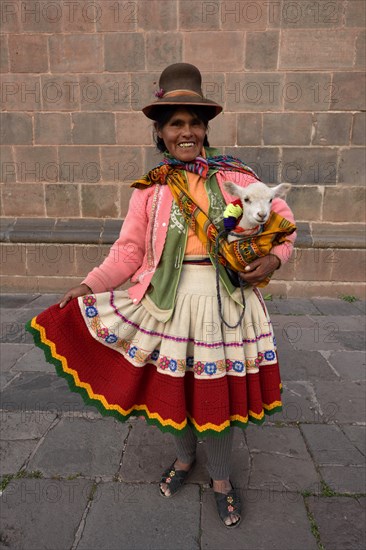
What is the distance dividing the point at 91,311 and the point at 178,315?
43cm

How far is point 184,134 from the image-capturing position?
5.86 ft

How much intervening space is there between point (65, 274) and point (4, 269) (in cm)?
91

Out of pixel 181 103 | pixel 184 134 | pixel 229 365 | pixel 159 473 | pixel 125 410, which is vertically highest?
pixel 181 103

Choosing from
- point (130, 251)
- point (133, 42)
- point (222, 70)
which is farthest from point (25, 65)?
point (130, 251)

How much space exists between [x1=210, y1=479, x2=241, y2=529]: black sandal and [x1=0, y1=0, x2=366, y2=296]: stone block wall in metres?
3.80

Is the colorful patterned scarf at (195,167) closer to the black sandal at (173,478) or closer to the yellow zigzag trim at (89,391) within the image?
the yellow zigzag trim at (89,391)

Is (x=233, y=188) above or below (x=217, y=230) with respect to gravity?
above

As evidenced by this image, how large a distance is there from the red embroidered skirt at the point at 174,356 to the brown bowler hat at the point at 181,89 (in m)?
0.75

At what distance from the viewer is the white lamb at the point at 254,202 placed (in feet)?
5.20

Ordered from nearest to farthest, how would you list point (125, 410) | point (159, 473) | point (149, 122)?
point (125, 410)
point (159, 473)
point (149, 122)

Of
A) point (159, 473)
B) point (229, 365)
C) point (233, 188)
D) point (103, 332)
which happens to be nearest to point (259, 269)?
point (233, 188)

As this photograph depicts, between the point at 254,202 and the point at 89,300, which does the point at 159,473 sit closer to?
the point at 89,300

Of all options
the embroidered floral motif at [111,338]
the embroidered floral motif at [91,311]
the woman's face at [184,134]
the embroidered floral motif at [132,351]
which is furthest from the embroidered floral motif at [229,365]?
the woman's face at [184,134]

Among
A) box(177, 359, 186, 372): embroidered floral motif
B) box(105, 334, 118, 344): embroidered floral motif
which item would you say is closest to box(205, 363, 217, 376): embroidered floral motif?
box(177, 359, 186, 372): embroidered floral motif
